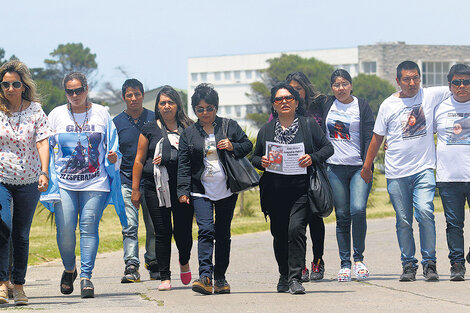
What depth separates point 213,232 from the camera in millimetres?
8891

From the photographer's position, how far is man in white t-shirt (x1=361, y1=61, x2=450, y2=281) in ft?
31.4

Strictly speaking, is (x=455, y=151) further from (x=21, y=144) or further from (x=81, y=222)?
(x=21, y=144)

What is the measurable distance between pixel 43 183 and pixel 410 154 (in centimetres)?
357

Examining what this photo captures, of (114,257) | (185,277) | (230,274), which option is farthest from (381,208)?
(185,277)

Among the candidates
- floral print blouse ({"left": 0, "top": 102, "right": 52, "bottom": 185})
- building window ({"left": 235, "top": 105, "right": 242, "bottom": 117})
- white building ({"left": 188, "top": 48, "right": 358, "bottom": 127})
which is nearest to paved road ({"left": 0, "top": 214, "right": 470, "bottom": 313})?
floral print blouse ({"left": 0, "top": 102, "right": 52, "bottom": 185})

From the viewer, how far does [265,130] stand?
898 cm

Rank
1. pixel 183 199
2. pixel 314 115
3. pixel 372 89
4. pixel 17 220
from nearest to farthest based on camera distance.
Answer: pixel 17 220, pixel 183 199, pixel 314 115, pixel 372 89

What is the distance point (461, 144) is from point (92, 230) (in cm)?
361

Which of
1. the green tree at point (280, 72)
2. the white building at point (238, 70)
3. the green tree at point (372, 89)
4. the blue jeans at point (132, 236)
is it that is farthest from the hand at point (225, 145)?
the white building at point (238, 70)

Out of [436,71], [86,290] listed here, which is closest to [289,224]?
[86,290]

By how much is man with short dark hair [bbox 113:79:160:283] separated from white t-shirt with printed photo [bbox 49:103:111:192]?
1.64 meters

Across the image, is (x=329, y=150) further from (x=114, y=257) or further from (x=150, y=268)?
(x=114, y=257)

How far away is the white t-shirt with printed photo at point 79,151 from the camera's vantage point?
352 inches

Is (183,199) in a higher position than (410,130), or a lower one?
lower
